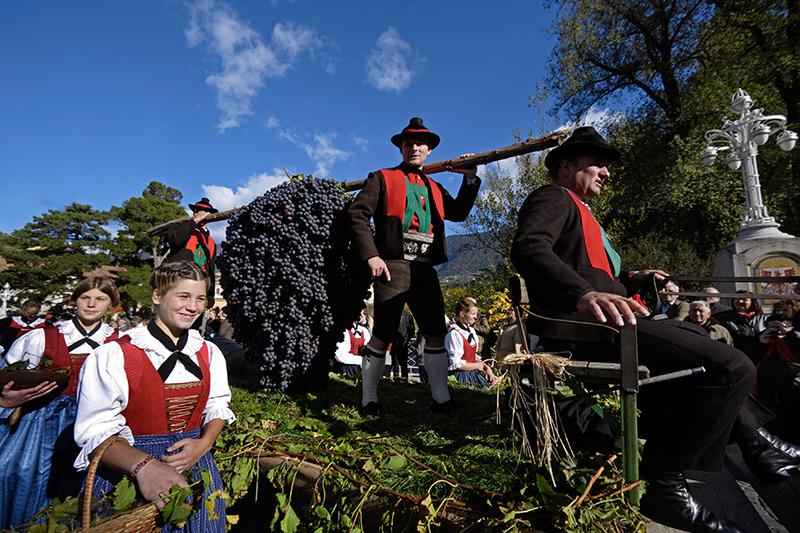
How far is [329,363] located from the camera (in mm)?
3680

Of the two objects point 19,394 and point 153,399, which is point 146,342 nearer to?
point 153,399

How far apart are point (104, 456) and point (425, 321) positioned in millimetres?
2161

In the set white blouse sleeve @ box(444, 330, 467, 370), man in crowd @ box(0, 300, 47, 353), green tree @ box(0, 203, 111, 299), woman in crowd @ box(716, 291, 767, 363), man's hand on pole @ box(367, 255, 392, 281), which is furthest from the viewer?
green tree @ box(0, 203, 111, 299)

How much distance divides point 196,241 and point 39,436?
6.95 feet

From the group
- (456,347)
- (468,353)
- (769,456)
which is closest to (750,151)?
(468,353)

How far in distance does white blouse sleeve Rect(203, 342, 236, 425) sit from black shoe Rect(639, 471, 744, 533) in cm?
194

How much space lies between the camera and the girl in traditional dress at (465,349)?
5773 millimetres

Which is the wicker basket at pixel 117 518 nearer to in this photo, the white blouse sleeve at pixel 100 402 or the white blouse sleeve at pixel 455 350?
the white blouse sleeve at pixel 100 402

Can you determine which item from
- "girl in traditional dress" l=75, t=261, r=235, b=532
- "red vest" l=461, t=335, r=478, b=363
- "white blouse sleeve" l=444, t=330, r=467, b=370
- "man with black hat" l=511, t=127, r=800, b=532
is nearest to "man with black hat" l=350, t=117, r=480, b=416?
"man with black hat" l=511, t=127, r=800, b=532

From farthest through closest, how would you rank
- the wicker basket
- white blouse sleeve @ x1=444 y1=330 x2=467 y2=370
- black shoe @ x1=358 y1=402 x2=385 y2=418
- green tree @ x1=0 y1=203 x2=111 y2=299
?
green tree @ x1=0 y1=203 x2=111 y2=299
white blouse sleeve @ x1=444 y1=330 x2=467 y2=370
black shoe @ x1=358 y1=402 x2=385 y2=418
the wicker basket

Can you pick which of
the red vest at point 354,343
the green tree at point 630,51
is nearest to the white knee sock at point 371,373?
the red vest at point 354,343

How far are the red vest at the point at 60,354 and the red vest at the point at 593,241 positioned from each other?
9.69 feet

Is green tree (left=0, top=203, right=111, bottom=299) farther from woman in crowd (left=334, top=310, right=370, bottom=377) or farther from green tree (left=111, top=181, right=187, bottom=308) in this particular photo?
woman in crowd (left=334, top=310, right=370, bottom=377)

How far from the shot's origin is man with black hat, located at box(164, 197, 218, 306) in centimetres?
396
